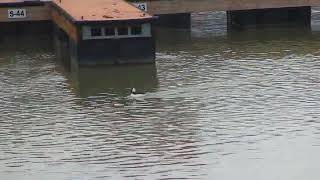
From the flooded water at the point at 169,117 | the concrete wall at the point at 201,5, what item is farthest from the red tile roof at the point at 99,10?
the concrete wall at the point at 201,5

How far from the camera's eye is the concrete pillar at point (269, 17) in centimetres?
2111

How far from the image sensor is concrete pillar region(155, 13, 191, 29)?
2109 centimetres

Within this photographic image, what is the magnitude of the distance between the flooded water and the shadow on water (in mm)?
19

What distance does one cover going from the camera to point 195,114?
33.6ft

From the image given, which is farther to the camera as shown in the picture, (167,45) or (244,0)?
(244,0)

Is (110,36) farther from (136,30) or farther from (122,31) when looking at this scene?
(136,30)

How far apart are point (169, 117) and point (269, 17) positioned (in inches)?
474

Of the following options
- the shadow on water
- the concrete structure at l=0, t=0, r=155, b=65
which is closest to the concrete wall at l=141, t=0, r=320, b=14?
the concrete structure at l=0, t=0, r=155, b=65

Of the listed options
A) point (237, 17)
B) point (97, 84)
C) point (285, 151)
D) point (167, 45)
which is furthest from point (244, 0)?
point (285, 151)

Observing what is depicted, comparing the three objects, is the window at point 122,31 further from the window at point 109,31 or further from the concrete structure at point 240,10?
the concrete structure at point 240,10

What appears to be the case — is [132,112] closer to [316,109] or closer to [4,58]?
[316,109]

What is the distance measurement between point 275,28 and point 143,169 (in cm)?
1394

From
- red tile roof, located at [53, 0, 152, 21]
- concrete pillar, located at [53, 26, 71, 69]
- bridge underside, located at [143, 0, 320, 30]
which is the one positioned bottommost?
concrete pillar, located at [53, 26, 71, 69]

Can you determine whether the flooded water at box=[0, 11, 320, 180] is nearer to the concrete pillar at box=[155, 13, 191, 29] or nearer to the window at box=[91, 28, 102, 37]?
the window at box=[91, 28, 102, 37]
